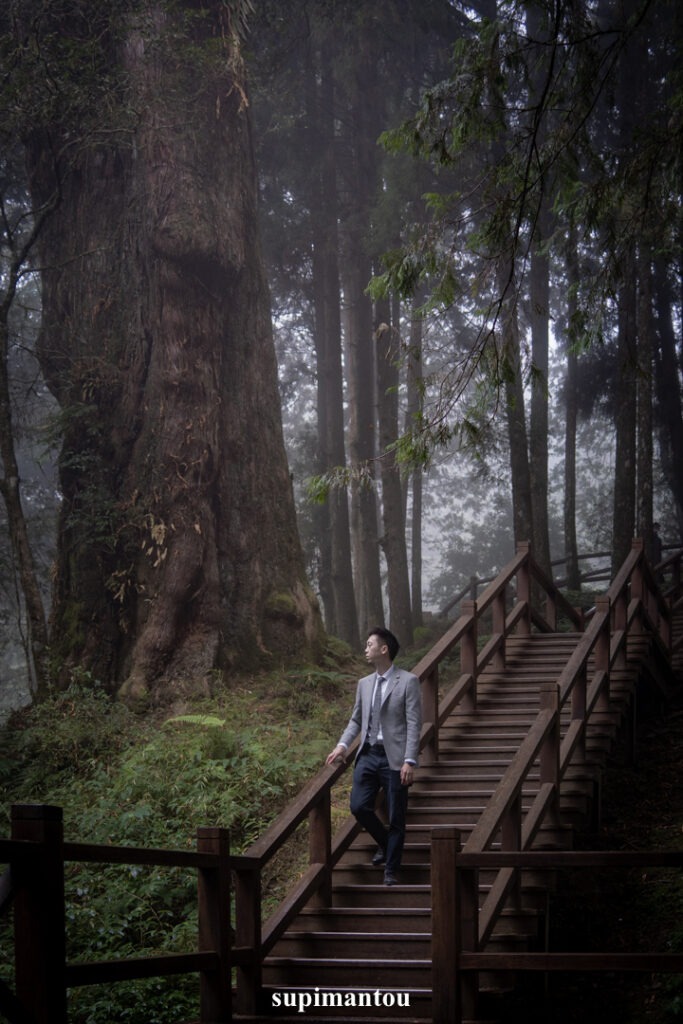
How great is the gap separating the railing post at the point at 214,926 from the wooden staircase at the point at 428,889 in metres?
0.43

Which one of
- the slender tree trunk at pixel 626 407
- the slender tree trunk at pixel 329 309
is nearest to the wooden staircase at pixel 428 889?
the slender tree trunk at pixel 626 407

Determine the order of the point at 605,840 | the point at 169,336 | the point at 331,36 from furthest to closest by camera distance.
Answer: the point at 331,36 < the point at 169,336 < the point at 605,840

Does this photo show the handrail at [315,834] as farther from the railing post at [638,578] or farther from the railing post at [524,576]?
the railing post at [638,578]

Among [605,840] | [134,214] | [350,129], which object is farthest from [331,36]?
[605,840]

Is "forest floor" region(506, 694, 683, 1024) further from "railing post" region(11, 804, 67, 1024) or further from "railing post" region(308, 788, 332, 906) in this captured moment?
"railing post" region(11, 804, 67, 1024)

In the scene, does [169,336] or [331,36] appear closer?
[169,336]

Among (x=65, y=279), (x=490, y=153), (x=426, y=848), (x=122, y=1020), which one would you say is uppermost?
(x=490, y=153)

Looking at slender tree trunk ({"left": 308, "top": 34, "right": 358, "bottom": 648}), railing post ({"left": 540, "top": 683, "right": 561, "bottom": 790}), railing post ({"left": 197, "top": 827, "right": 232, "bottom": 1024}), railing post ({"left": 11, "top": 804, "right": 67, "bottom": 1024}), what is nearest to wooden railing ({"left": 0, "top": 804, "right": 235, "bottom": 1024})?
railing post ({"left": 11, "top": 804, "right": 67, "bottom": 1024})

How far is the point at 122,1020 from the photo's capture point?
7.69m

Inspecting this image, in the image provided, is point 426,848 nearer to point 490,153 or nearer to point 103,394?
point 103,394

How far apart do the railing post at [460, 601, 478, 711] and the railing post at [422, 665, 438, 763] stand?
3.54 feet

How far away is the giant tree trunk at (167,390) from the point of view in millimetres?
15477

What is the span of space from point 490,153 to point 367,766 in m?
17.1

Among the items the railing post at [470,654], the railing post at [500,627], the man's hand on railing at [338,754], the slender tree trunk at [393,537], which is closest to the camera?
the man's hand on railing at [338,754]
